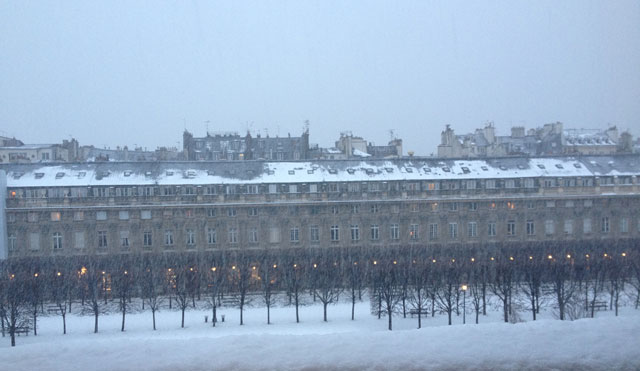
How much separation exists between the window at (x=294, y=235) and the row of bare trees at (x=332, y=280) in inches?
98.7

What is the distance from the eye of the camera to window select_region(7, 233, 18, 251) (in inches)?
1399

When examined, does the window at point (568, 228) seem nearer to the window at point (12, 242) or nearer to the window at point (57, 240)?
the window at point (57, 240)

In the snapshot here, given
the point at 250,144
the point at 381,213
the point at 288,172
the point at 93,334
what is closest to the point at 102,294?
the point at 93,334

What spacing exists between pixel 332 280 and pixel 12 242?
20.9m

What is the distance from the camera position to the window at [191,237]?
37094mm

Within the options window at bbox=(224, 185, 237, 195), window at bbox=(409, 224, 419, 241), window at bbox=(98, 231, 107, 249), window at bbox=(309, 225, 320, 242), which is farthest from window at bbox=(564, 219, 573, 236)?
window at bbox=(98, 231, 107, 249)

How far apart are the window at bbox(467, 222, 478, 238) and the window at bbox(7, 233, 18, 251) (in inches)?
1105

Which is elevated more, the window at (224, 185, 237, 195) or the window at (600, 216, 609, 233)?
the window at (224, 185, 237, 195)

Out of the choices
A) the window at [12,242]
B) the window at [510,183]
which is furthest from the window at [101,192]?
the window at [510,183]

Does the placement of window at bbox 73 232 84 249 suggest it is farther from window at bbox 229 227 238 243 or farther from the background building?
the background building

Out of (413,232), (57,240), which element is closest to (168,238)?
(57,240)

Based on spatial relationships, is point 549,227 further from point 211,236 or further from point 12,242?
point 12,242

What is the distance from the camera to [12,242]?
1401 inches

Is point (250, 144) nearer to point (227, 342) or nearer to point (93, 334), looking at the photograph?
point (93, 334)
